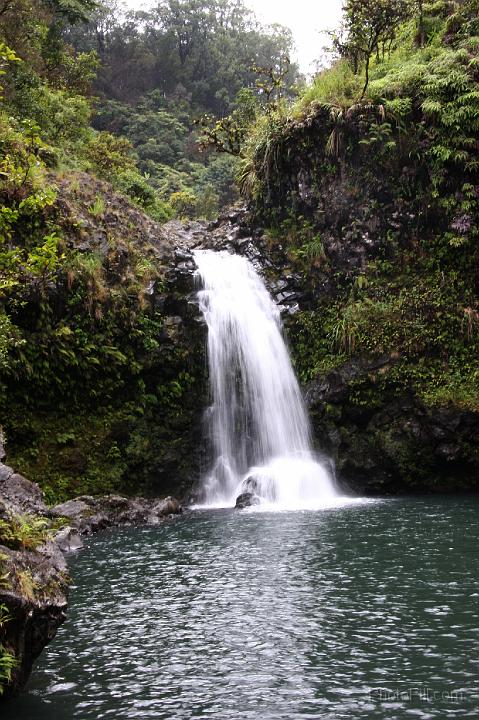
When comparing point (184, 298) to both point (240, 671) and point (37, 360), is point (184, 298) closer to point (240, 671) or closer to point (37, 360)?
point (37, 360)

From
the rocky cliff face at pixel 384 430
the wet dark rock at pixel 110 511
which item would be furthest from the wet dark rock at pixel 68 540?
the rocky cliff face at pixel 384 430

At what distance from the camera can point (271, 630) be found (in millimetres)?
7117

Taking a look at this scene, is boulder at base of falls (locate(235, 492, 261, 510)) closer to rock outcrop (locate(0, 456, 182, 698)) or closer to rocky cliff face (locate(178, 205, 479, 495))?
rocky cliff face (locate(178, 205, 479, 495))

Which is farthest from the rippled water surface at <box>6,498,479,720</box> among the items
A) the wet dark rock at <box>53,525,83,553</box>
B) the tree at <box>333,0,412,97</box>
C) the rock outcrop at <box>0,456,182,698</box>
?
the tree at <box>333,0,412,97</box>

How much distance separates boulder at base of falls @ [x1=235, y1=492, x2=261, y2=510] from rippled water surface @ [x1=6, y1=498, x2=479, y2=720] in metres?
3.88

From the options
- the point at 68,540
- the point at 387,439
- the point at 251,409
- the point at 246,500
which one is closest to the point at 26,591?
the point at 68,540

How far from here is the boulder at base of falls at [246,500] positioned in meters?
16.4

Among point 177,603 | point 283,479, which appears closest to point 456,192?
point 283,479

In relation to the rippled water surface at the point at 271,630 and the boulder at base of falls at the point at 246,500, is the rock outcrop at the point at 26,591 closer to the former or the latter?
the rippled water surface at the point at 271,630

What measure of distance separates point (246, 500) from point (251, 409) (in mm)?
3465

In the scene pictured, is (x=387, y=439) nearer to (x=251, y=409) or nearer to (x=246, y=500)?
(x=251, y=409)

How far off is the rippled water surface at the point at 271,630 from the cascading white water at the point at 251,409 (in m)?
5.56

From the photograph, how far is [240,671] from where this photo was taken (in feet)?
19.7

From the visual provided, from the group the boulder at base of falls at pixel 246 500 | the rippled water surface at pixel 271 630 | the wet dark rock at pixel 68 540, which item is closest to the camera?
the rippled water surface at pixel 271 630
